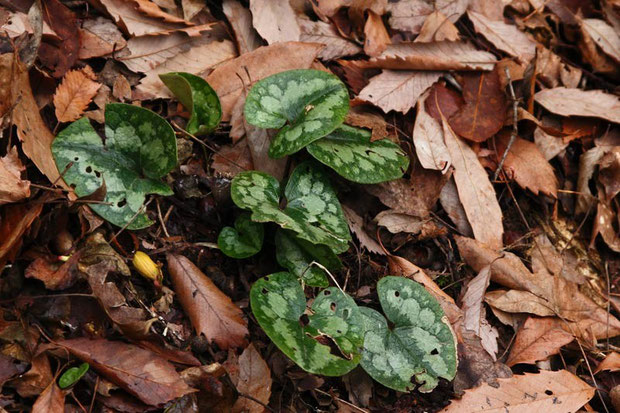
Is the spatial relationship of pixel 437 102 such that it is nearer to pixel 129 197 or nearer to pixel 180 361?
pixel 129 197

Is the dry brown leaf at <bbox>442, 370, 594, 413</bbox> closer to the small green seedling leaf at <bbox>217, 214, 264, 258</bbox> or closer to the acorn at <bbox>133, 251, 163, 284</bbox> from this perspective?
the small green seedling leaf at <bbox>217, 214, 264, 258</bbox>

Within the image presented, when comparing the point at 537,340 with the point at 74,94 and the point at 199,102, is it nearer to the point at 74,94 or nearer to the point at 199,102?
the point at 199,102

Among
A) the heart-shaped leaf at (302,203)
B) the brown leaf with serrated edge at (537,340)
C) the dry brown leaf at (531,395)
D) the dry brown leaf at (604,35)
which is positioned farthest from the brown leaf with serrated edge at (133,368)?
the dry brown leaf at (604,35)

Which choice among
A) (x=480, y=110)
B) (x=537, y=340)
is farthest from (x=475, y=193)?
(x=537, y=340)

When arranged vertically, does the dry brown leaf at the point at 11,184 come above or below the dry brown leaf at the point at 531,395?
above

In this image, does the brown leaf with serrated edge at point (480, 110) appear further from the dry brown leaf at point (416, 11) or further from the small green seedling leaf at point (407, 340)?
the small green seedling leaf at point (407, 340)

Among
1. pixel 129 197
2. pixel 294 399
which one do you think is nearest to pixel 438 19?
pixel 129 197

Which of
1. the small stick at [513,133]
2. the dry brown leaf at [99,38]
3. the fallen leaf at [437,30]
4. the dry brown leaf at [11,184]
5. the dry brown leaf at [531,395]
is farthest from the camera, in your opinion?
the fallen leaf at [437,30]
